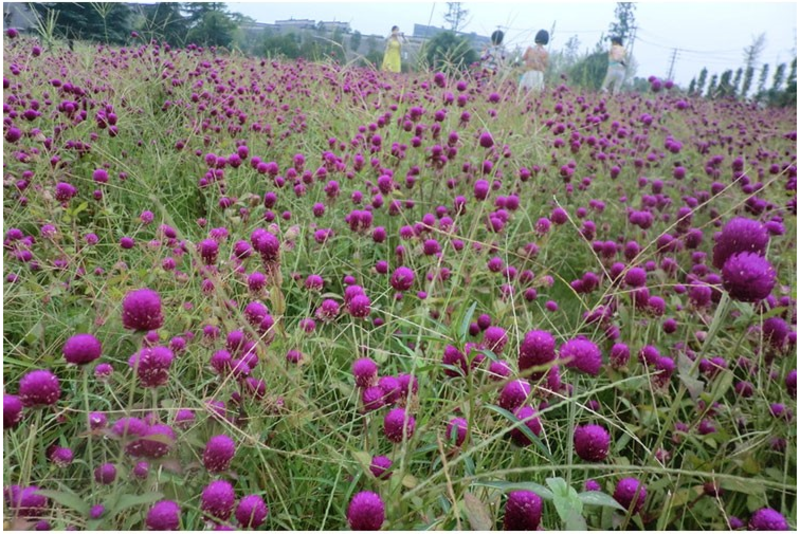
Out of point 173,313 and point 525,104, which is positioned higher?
point 525,104

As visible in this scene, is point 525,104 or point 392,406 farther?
point 525,104

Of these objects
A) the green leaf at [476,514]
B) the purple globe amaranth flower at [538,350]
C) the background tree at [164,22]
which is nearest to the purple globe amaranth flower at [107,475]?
the green leaf at [476,514]

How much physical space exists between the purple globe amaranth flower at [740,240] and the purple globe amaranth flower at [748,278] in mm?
58

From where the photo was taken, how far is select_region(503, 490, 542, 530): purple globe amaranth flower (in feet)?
2.35

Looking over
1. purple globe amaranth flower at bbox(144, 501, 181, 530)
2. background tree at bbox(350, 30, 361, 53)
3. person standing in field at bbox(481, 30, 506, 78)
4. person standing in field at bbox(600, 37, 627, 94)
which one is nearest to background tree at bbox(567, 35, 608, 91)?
person standing in field at bbox(600, 37, 627, 94)

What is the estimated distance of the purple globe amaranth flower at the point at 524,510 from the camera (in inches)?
28.2

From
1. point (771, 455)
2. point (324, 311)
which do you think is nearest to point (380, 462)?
point (324, 311)

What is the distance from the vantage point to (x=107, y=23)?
11.1ft

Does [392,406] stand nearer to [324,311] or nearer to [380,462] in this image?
[380,462]

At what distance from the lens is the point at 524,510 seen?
0.72 metres

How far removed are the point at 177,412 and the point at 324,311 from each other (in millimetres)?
369

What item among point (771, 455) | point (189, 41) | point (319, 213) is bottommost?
point (771, 455)

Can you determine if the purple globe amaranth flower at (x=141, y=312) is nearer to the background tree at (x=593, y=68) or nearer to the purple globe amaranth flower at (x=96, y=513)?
the purple globe amaranth flower at (x=96, y=513)

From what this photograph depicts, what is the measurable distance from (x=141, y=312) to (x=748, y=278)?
2.51ft
